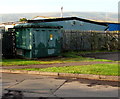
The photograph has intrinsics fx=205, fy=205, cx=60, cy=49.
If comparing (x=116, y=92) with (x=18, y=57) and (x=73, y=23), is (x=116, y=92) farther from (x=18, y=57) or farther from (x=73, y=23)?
(x=73, y=23)

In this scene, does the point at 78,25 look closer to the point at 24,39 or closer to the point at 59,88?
the point at 24,39

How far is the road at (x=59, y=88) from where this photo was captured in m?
6.05

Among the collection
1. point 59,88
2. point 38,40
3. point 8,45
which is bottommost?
point 59,88

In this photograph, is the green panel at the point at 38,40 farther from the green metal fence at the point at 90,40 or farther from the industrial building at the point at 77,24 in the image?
the industrial building at the point at 77,24

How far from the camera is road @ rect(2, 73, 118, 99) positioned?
605cm

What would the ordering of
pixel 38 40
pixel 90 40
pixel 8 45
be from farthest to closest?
pixel 90 40
pixel 8 45
pixel 38 40

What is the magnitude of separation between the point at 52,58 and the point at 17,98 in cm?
891

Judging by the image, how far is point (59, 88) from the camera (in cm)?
678

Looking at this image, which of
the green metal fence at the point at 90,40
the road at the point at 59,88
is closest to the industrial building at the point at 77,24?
the green metal fence at the point at 90,40

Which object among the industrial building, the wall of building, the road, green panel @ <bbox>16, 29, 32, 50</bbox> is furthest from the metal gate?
the wall of building

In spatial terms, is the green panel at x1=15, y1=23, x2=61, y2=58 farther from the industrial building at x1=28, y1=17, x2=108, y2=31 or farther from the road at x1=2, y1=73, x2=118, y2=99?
the industrial building at x1=28, y1=17, x2=108, y2=31

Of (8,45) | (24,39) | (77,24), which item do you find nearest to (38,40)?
(24,39)

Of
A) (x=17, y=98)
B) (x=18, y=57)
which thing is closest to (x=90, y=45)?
(x=18, y=57)

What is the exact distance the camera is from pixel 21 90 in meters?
6.48
